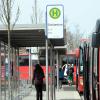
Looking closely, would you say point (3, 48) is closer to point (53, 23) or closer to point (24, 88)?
point (53, 23)

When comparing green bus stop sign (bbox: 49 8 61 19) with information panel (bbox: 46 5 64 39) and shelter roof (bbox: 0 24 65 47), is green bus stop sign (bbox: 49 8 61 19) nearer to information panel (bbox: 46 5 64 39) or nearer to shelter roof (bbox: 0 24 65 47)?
information panel (bbox: 46 5 64 39)

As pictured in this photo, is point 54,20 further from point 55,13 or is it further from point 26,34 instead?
point 26,34

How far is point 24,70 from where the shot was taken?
5097 cm

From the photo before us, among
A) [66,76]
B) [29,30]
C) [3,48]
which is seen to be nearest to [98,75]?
[29,30]

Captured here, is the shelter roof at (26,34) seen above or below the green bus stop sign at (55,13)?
below

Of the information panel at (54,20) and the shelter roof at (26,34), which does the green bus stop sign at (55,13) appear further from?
the shelter roof at (26,34)

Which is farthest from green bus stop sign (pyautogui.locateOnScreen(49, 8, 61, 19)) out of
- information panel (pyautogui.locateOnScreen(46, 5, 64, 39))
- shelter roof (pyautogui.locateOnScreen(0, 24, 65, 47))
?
shelter roof (pyautogui.locateOnScreen(0, 24, 65, 47))

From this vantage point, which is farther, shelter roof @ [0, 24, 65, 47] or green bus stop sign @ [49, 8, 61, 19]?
shelter roof @ [0, 24, 65, 47]

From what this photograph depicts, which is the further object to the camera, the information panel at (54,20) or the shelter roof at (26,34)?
the shelter roof at (26,34)

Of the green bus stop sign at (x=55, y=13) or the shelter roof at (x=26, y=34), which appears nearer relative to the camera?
the green bus stop sign at (x=55, y=13)

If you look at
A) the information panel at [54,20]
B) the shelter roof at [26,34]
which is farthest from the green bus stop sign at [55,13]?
the shelter roof at [26,34]

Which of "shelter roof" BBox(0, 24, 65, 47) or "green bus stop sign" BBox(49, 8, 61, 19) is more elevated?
"green bus stop sign" BBox(49, 8, 61, 19)

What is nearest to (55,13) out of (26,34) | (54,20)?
(54,20)

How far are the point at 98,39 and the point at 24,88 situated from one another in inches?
805
